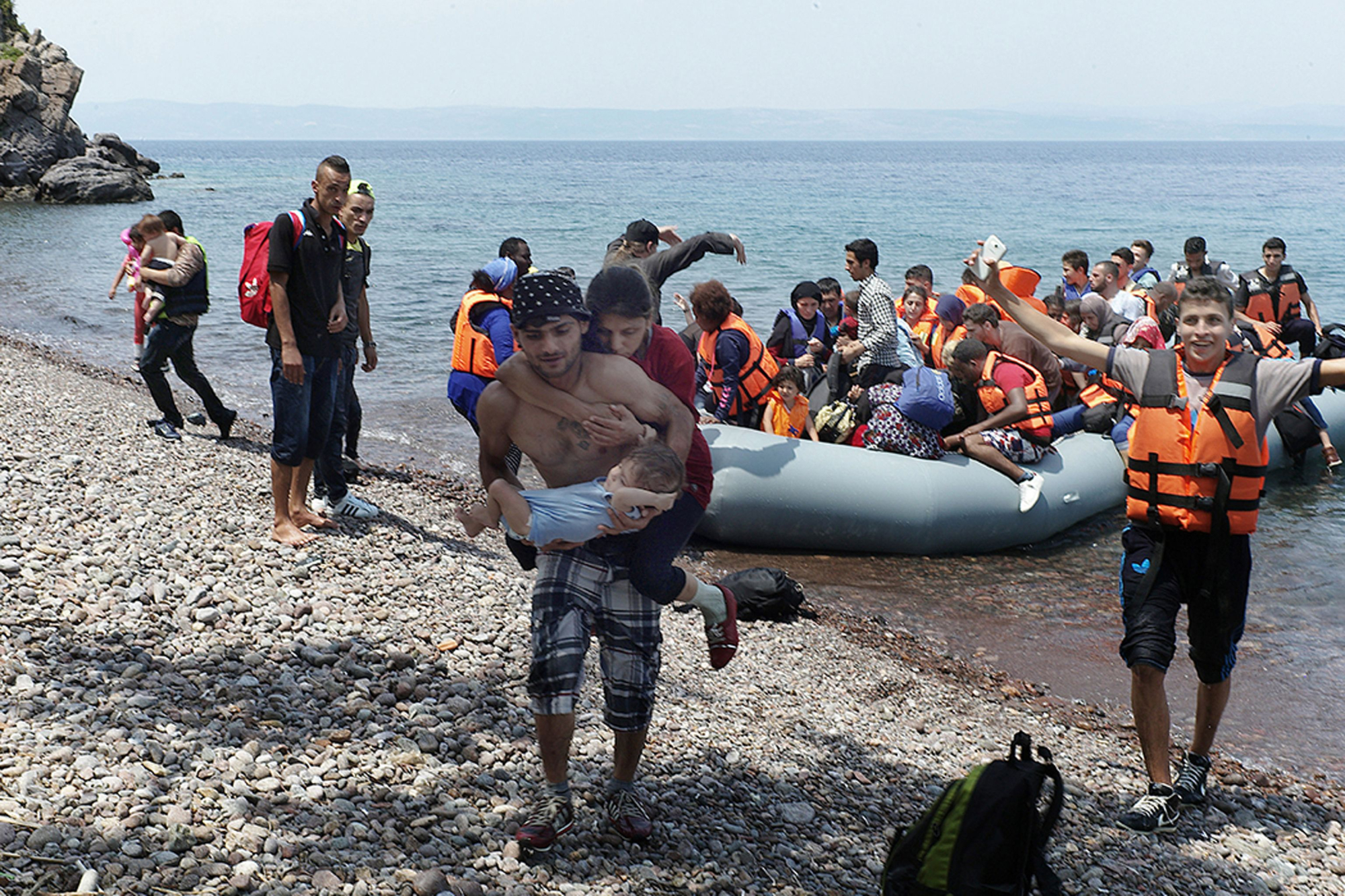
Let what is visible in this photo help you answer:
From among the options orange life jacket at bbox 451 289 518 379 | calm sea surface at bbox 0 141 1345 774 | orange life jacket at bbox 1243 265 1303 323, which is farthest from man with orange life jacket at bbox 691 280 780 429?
orange life jacket at bbox 1243 265 1303 323

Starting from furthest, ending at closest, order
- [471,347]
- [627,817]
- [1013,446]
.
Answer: [1013,446] < [471,347] < [627,817]

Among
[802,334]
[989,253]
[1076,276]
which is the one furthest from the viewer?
[1076,276]

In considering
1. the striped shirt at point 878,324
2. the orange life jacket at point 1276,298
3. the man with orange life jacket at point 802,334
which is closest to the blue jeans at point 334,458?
the man with orange life jacket at point 802,334

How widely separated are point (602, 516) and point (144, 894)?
60.4 inches

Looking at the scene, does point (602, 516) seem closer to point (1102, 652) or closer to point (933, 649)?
point (933, 649)

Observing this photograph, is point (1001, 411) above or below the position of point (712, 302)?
below

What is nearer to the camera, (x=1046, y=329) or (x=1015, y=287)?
(x=1046, y=329)

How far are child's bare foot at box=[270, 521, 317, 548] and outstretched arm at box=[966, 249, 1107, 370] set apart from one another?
3714 millimetres

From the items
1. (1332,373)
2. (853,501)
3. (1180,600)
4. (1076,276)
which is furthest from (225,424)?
(1076,276)

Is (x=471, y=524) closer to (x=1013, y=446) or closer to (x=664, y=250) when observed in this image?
(x=664, y=250)

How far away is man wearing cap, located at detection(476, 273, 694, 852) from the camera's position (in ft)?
9.97

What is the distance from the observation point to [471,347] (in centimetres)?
636

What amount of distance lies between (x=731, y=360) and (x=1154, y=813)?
4.48m

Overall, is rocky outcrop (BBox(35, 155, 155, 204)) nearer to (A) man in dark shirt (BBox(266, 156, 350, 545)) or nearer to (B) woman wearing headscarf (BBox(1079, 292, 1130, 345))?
(B) woman wearing headscarf (BBox(1079, 292, 1130, 345))
